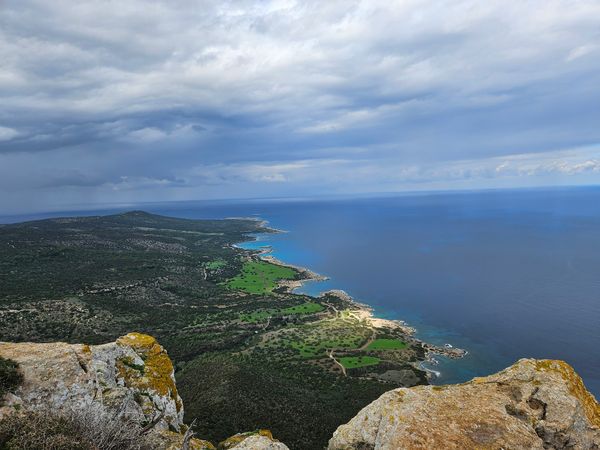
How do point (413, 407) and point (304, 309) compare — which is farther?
point (304, 309)

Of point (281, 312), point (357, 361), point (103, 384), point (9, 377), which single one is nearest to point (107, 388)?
point (103, 384)

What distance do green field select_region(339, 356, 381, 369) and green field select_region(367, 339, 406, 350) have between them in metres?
6.05

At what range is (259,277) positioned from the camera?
157 m

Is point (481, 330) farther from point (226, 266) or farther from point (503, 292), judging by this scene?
point (226, 266)

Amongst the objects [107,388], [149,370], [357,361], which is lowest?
[357,361]

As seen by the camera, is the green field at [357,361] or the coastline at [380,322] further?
the coastline at [380,322]

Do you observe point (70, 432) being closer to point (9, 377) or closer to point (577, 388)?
point (9, 377)

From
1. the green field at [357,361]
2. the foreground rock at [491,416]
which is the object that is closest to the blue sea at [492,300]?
the green field at [357,361]

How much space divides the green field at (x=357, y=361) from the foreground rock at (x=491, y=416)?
62.2 metres

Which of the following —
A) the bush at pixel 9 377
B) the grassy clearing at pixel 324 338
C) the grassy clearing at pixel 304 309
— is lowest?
the grassy clearing at pixel 324 338

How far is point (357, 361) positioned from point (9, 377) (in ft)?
231

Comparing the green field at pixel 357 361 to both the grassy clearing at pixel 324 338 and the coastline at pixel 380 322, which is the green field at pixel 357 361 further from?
the coastline at pixel 380 322

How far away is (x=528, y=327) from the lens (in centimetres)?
9619

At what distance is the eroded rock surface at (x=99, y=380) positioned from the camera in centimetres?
1338
